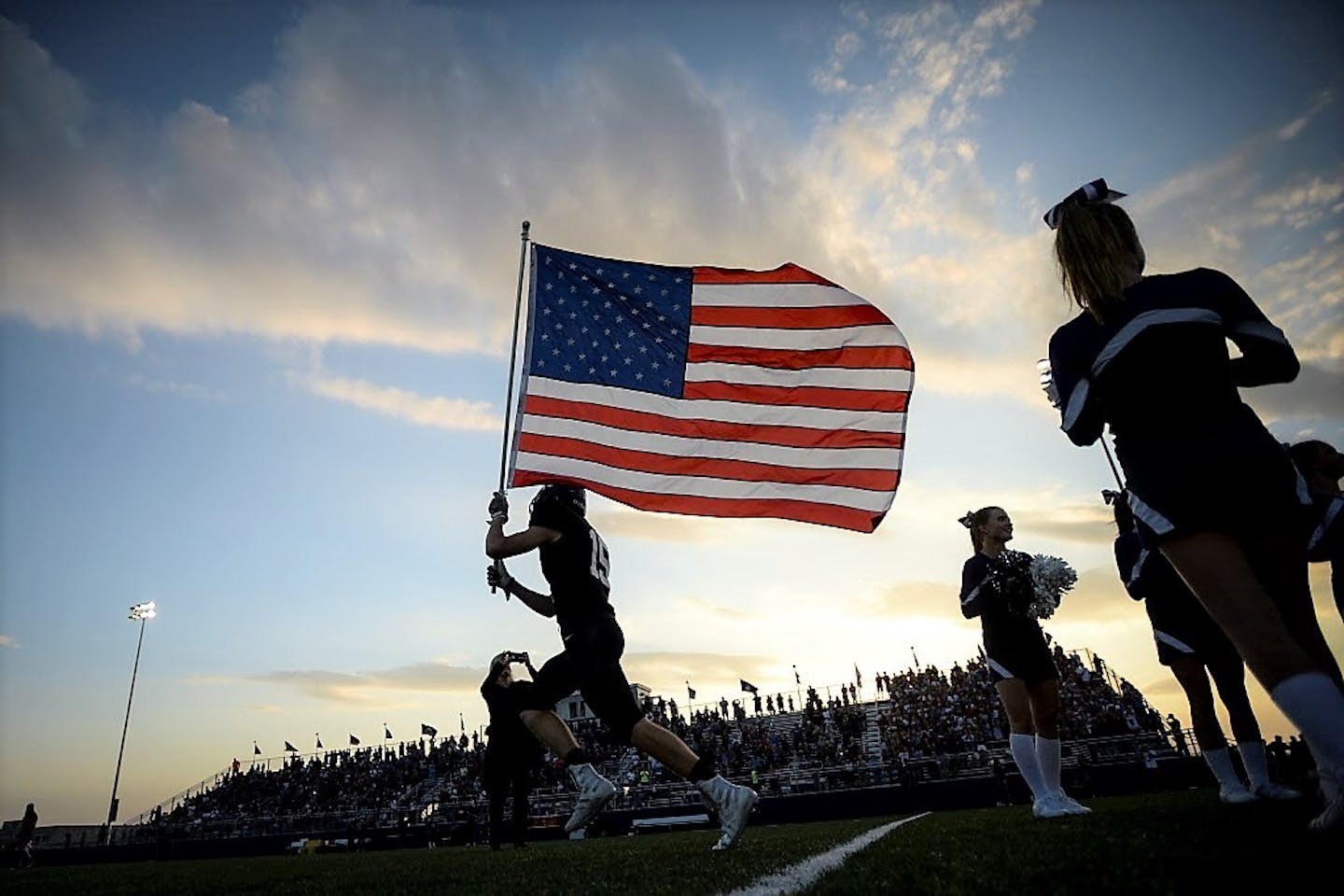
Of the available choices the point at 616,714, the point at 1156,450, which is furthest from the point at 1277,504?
the point at 616,714

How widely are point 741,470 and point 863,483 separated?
1.05 m

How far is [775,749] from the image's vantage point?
2922cm

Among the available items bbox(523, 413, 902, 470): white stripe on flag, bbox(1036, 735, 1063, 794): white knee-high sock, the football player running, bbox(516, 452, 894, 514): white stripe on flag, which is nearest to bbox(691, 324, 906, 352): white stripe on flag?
bbox(523, 413, 902, 470): white stripe on flag

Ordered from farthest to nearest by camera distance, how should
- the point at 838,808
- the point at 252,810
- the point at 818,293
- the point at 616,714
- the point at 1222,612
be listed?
the point at 252,810
the point at 838,808
the point at 818,293
the point at 616,714
the point at 1222,612

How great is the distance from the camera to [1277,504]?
8.36ft

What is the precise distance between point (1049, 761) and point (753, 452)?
11.5ft

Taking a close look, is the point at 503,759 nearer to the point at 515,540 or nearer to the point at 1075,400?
the point at 515,540

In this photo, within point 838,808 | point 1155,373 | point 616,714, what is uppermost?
point 1155,373

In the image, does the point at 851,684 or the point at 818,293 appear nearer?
the point at 818,293

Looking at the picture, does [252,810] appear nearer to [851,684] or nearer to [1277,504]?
[851,684]

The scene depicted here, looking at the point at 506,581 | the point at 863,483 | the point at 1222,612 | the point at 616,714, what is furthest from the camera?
the point at 863,483

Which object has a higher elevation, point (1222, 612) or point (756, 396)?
point (756, 396)

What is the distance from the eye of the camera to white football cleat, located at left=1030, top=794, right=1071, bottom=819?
590 cm

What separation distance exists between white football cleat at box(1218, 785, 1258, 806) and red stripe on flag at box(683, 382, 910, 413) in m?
3.56
